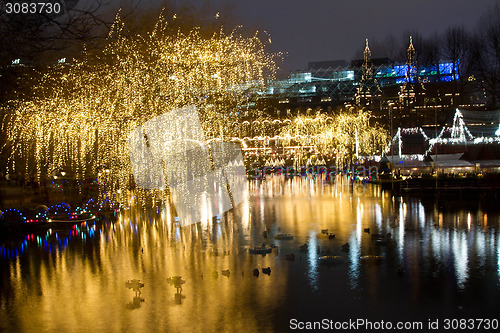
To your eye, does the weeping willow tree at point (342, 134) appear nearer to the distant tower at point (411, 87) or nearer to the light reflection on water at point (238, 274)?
the distant tower at point (411, 87)

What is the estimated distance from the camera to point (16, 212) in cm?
1805

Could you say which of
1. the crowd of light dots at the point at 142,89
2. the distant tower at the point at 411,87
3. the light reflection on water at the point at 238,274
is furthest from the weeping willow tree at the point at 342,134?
the light reflection on water at the point at 238,274

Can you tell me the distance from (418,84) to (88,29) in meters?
50.0

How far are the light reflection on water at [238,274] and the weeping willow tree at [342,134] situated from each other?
42.1 metres

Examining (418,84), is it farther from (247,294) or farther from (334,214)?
(247,294)

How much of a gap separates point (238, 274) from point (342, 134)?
52.9 metres

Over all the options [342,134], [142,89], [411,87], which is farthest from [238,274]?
[342,134]

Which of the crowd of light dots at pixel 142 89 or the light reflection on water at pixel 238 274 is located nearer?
the light reflection on water at pixel 238 274

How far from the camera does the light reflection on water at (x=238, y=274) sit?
322 inches

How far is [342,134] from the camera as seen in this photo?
6216cm

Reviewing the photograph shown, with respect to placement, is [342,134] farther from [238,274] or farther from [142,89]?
[238,274]

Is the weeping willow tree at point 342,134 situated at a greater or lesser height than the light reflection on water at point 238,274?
greater

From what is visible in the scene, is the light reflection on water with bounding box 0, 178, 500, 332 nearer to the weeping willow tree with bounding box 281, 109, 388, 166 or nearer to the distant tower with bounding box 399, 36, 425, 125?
the distant tower with bounding box 399, 36, 425, 125

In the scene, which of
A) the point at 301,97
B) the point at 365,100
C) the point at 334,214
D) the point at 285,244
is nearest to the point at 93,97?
the point at 334,214
